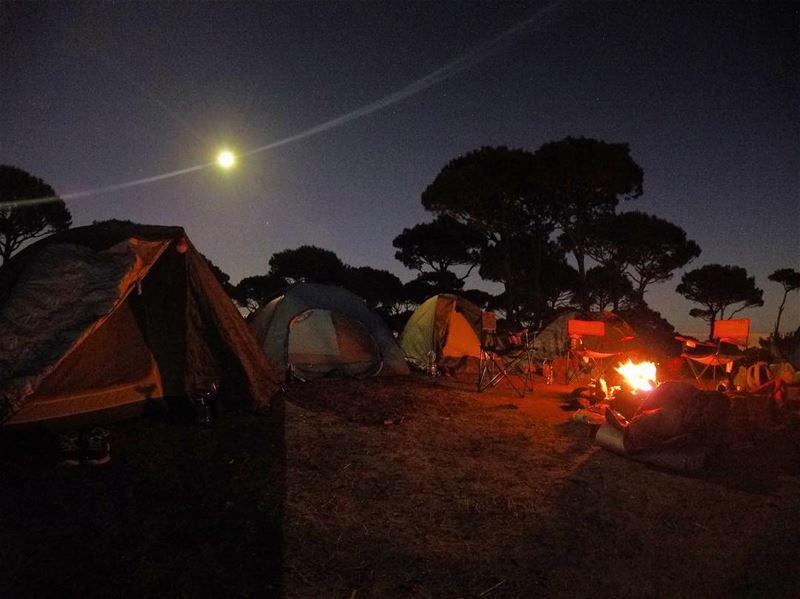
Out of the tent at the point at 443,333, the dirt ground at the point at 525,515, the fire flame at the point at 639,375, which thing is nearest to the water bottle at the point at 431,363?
the tent at the point at 443,333

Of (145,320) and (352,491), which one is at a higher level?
(145,320)

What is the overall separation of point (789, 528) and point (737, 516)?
0.29m

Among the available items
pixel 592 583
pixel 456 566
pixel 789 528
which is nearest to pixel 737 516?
pixel 789 528

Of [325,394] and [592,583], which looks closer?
[592,583]

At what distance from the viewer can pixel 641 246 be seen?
66.0 ft

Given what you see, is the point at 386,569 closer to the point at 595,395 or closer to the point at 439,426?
the point at 439,426

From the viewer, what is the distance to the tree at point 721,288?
80.2 ft

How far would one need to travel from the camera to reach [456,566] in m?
2.66

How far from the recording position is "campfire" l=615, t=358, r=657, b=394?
5.84 metres

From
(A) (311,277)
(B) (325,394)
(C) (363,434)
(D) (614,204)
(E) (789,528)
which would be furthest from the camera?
(A) (311,277)

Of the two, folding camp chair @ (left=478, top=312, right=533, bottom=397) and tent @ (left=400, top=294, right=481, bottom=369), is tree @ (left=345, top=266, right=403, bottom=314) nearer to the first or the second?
tent @ (left=400, top=294, right=481, bottom=369)

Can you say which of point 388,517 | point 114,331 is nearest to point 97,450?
point 114,331

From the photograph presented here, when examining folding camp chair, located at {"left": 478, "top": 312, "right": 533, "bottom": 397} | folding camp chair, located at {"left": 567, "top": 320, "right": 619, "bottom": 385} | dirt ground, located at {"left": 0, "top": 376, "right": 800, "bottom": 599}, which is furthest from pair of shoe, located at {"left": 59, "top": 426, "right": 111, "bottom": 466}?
folding camp chair, located at {"left": 567, "top": 320, "right": 619, "bottom": 385}

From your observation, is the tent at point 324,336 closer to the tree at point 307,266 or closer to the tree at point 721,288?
the tree at point 307,266
